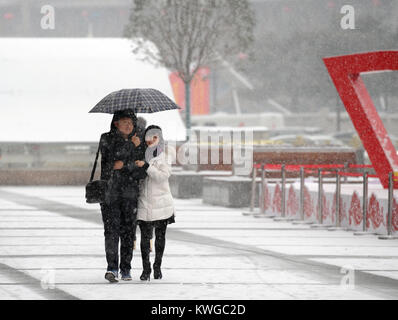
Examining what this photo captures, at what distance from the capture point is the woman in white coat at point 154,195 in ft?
34.8

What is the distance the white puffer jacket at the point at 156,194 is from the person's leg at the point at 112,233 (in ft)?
0.79

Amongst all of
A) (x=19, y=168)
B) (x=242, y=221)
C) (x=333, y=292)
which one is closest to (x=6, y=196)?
(x=19, y=168)

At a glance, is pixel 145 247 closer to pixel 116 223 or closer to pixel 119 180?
pixel 116 223

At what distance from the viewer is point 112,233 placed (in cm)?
1073

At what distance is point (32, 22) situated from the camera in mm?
106875

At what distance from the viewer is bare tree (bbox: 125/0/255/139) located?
3253 centimetres

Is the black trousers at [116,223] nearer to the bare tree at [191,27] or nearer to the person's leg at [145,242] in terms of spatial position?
the person's leg at [145,242]

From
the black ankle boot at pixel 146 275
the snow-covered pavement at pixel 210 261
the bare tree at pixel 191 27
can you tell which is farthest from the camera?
the bare tree at pixel 191 27

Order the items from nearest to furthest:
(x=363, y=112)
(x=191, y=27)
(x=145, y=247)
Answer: (x=145, y=247) → (x=363, y=112) → (x=191, y=27)

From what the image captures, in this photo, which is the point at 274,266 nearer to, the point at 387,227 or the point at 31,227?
the point at 387,227

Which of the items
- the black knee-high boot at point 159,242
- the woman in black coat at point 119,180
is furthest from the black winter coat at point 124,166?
the black knee-high boot at point 159,242

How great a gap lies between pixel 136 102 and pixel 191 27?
2201 centimetres

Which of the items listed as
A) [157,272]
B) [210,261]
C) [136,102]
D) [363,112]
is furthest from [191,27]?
[157,272]

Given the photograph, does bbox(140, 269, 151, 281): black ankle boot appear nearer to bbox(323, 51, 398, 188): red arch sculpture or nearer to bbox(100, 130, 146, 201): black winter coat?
bbox(100, 130, 146, 201): black winter coat
